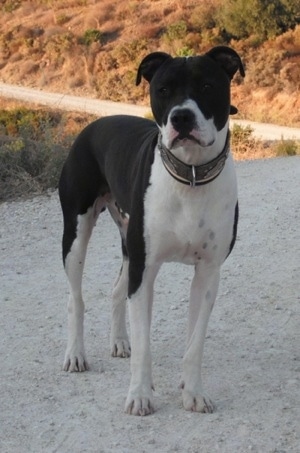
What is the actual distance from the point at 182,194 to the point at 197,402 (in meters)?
1.10

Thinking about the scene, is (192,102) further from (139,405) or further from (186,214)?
(139,405)

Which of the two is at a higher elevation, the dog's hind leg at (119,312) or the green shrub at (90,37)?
the dog's hind leg at (119,312)

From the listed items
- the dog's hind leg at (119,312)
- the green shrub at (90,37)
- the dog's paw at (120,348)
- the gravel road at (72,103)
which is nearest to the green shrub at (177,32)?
the green shrub at (90,37)

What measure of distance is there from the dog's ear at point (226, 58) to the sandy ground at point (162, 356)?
1750mm

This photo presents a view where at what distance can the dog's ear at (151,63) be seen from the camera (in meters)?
4.74

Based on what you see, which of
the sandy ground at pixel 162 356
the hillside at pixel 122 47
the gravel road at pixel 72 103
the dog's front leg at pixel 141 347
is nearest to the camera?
the sandy ground at pixel 162 356

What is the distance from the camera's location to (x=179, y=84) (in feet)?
14.7

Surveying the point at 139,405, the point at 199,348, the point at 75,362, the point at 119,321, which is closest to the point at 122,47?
the point at 119,321

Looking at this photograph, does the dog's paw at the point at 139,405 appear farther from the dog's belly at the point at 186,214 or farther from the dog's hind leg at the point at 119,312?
the dog's hind leg at the point at 119,312

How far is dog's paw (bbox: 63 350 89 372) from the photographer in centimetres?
568

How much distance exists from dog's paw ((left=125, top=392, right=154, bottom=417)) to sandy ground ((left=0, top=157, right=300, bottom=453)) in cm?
5

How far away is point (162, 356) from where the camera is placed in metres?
5.90

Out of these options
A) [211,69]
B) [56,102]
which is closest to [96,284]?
[211,69]

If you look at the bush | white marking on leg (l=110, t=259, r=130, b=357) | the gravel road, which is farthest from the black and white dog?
the bush
